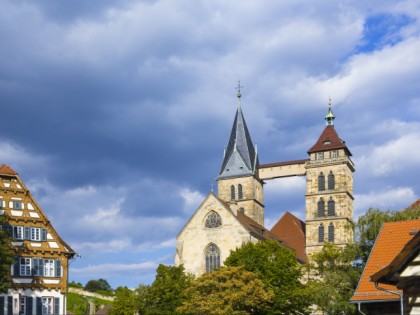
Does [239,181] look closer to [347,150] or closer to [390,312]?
[347,150]

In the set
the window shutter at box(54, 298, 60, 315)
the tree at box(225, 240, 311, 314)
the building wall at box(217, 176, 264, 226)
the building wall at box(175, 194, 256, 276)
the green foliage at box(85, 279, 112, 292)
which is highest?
the building wall at box(217, 176, 264, 226)

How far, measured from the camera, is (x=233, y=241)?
239ft

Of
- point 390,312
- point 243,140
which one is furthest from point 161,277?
point 243,140

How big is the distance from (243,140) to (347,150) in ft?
52.2

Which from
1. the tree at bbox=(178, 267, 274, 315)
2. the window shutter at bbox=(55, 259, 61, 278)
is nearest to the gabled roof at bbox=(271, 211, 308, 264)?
→ the tree at bbox=(178, 267, 274, 315)

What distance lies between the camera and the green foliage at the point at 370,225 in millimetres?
44969

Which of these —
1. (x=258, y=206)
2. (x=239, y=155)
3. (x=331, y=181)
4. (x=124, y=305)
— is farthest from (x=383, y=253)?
(x=239, y=155)

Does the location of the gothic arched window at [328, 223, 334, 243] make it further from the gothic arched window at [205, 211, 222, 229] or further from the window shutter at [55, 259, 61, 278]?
the window shutter at [55, 259, 61, 278]

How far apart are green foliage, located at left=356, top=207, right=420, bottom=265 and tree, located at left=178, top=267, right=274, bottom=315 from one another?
22.9 ft

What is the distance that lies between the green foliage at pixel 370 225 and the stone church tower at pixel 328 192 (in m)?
37.4

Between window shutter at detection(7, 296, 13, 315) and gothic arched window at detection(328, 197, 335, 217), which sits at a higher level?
gothic arched window at detection(328, 197, 335, 217)

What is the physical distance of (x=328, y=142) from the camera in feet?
294

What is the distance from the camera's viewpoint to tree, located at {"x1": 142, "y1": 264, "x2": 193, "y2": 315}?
5253cm

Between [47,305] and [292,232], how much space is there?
5080cm
